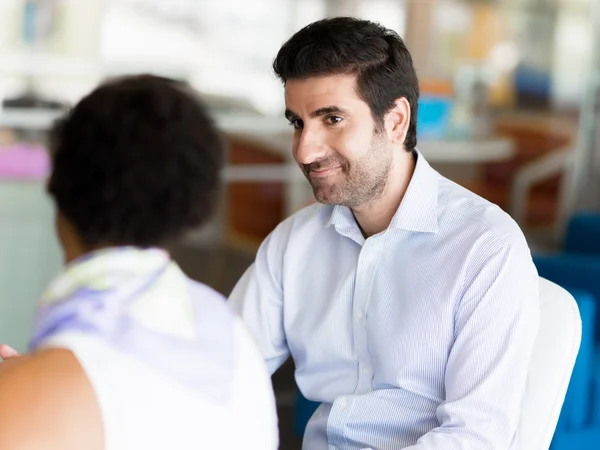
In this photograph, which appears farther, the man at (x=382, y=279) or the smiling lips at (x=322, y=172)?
the smiling lips at (x=322, y=172)

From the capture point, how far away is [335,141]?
1.99 metres

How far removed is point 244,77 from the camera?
4.30m

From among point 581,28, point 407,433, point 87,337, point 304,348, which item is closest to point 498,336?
point 407,433

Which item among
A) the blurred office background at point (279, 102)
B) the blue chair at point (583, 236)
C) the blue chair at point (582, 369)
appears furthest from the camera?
the blue chair at point (583, 236)

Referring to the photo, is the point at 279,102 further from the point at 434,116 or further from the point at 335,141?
the point at 335,141

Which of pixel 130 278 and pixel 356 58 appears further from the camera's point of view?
pixel 356 58

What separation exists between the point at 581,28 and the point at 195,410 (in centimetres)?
478

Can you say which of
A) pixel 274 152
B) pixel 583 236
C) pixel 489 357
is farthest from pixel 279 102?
pixel 489 357

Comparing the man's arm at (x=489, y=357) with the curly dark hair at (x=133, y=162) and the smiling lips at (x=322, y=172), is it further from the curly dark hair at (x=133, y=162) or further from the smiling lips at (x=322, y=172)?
the curly dark hair at (x=133, y=162)

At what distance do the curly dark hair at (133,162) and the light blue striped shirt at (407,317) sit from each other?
783mm

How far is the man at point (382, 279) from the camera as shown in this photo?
1.83m

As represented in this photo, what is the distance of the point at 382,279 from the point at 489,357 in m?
0.29

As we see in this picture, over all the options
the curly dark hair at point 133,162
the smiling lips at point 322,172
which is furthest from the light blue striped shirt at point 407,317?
the curly dark hair at point 133,162

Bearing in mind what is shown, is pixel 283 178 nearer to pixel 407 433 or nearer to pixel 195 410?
pixel 407 433
